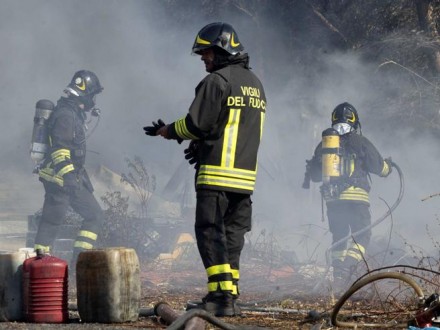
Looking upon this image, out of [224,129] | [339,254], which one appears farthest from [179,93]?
[224,129]

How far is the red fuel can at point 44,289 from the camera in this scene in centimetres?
511

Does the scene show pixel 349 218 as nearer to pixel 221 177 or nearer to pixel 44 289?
pixel 221 177

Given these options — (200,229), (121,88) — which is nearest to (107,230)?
(200,229)

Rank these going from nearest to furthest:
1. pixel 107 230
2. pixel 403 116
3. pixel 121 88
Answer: pixel 107 230
pixel 403 116
pixel 121 88

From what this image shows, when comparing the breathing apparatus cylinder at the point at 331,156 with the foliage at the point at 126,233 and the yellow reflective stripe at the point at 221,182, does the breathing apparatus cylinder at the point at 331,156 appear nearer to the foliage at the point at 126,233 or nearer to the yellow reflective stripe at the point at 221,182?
the foliage at the point at 126,233

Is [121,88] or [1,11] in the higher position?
[1,11]

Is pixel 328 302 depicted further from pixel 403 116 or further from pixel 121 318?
pixel 403 116

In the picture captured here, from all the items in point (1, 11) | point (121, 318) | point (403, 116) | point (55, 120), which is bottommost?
point (121, 318)

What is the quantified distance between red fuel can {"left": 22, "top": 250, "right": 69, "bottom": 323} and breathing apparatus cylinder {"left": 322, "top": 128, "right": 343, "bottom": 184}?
19.0ft

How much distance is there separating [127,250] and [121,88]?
14404 mm

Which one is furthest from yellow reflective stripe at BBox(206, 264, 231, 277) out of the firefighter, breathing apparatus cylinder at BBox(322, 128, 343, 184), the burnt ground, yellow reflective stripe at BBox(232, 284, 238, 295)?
breathing apparatus cylinder at BBox(322, 128, 343, 184)

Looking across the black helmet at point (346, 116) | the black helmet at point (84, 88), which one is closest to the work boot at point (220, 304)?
the black helmet at point (346, 116)

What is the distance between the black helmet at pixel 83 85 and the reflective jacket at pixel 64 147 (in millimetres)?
275

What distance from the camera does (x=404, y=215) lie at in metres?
14.3
